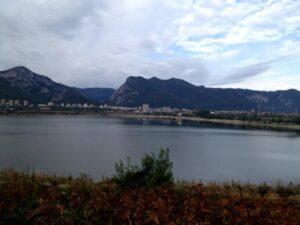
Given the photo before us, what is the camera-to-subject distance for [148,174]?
14625mm

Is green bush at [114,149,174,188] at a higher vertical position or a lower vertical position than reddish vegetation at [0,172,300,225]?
lower

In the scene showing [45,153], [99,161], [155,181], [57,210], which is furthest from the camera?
[45,153]

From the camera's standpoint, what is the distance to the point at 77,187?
10.8 metres

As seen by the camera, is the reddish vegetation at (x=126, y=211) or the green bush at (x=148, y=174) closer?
the reddish vegetation at (x=126, y=211)

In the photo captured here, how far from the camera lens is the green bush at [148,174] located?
13.5 m

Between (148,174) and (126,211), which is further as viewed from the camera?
(148,174)

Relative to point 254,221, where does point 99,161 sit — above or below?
below

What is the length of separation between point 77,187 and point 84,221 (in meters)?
3.76

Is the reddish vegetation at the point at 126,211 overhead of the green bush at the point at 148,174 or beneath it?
overhead

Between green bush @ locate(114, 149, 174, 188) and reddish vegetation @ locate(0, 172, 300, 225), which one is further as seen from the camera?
green bush @ locate(114, 149, 174, 188)

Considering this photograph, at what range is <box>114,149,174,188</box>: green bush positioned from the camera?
44.3ft

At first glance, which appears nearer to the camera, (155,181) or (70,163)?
(155,181)

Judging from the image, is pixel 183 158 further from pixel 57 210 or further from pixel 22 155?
pixel 57 210

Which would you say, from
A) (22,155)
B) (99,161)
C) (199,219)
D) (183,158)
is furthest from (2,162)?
(199,219)
